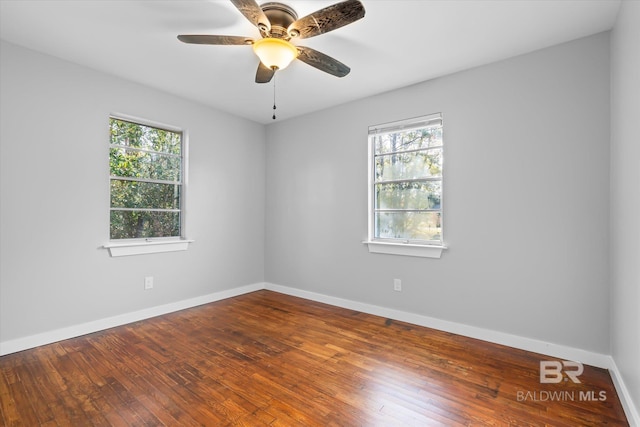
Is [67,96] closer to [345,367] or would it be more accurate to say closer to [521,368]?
[345,367]

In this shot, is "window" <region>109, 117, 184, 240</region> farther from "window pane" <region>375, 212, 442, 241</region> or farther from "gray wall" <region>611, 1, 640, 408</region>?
"gray wall" <region>611, 1, 640, 408</region>

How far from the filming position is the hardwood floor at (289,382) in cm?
179

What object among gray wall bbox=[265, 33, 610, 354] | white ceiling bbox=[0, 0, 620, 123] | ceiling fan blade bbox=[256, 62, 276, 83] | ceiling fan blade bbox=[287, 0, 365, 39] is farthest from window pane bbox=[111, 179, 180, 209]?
ceiling fan blade bbox=[287, 0, 365, 39]

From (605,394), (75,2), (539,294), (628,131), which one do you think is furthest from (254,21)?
(605,394)

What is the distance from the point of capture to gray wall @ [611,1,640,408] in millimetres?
1685

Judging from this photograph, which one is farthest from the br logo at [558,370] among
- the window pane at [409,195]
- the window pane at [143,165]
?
the window pane at [143,165]

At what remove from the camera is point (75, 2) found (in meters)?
2.09

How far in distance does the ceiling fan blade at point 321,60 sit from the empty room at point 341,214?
3cm

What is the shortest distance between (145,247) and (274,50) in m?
2.57

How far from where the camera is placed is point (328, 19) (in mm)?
1860

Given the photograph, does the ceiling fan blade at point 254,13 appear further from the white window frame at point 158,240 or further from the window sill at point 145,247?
the window sill at point 145,247

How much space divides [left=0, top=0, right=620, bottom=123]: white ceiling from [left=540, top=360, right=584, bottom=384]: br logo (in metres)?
2.56

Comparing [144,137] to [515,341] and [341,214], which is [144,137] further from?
[515,341]

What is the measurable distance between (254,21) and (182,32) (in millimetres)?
873
